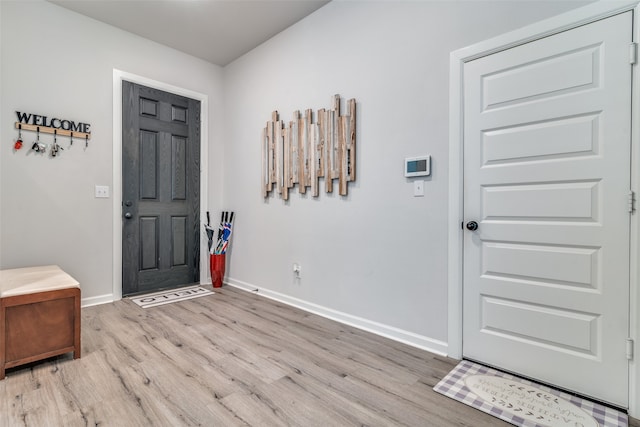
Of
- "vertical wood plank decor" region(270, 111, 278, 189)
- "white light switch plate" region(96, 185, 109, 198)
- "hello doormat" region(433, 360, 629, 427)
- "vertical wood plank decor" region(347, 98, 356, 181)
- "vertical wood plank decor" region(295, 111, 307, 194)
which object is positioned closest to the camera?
"hello doormat" region(433, 360, 629, 427)

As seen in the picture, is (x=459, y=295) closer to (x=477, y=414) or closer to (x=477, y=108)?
(x=477, y=414)

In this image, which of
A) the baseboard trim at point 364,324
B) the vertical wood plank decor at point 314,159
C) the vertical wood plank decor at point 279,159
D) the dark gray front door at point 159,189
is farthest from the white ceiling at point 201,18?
the baseboard trim at point 364,324

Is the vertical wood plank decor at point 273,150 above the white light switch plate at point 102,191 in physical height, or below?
above

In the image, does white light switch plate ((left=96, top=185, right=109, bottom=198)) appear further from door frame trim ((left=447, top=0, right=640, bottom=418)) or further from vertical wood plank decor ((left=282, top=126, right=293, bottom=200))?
door frame trim ((left=447, top=0, right=640, bottom=418))

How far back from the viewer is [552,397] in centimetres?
164

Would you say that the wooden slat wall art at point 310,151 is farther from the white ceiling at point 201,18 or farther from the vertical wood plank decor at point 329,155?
the white ceiling at point 201,18

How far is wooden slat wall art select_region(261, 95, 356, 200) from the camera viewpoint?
2.63 metres

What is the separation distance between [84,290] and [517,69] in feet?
13.2

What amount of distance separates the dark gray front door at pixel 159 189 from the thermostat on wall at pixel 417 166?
2.69 m

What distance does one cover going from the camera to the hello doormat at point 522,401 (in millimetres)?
1461

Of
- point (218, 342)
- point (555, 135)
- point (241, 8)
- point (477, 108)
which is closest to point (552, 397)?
point (555, 135)

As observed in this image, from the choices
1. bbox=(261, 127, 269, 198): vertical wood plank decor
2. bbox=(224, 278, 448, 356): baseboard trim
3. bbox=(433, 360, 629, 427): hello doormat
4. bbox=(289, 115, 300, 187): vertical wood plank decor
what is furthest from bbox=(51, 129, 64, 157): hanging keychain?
bbox=(433, 360, 629, 427): hello doormat

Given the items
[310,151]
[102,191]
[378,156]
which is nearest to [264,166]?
[310,151]

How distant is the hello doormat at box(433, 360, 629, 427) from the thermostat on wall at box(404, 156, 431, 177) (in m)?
1.28
